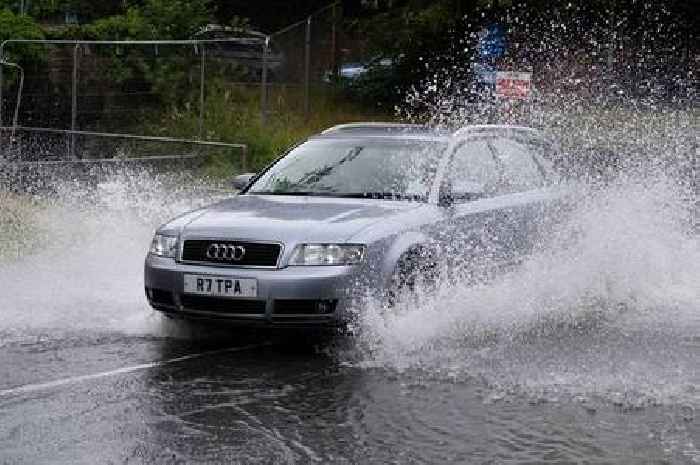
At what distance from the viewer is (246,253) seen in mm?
Result: 8641

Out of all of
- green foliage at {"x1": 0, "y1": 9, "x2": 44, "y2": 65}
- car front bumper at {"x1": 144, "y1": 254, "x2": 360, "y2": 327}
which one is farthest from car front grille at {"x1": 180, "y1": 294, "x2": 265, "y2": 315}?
green foliage at {"x1": 0, "y1": 9, "x2": 44, "y2": 65}

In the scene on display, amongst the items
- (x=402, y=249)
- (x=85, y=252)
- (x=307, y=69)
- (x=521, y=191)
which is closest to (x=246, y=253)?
(x=402, y=249)

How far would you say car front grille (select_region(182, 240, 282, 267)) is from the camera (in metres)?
8.58

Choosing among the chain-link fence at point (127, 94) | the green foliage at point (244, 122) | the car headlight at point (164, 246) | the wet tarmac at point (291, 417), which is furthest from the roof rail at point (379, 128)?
the green foliage at point (244, 122)

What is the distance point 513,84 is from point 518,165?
27.1ft

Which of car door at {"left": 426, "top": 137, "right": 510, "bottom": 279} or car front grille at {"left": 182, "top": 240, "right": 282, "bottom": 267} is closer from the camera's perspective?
car front grille at {"left": 182, "top": 240, "right": 282, "bottom": 267}

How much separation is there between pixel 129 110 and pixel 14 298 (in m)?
11.6

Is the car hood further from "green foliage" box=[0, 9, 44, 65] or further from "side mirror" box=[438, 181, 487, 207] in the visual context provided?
"green foliage" box=[0, 9, 44, 65]

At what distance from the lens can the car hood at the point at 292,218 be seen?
28.3 feet

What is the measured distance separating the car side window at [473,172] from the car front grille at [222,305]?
77.3 inches

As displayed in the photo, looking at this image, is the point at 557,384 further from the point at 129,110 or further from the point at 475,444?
the point at 129,110

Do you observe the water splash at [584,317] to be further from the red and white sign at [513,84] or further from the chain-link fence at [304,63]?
the chain-link fence at [304,63]

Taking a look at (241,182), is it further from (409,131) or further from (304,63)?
(304,63)

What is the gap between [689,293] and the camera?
37.2 feet
